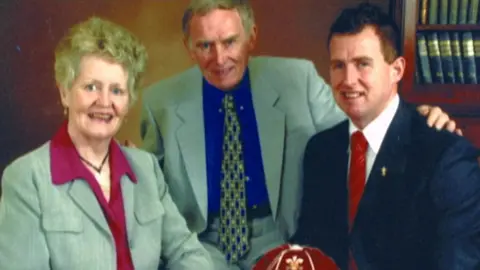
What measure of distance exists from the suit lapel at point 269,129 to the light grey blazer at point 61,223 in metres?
0.38

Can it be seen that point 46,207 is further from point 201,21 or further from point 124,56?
point 201,21

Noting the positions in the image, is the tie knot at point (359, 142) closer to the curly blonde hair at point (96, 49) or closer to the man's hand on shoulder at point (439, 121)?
the man's hand on shoulder at point (439, 121)

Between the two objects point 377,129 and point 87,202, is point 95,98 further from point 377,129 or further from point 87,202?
point 377,129

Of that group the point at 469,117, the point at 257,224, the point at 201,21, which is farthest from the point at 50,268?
the point at 469,117

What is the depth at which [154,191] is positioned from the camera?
5.24ft

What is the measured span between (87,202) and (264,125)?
611mm

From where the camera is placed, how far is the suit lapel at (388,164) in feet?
5.19

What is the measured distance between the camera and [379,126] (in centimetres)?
163

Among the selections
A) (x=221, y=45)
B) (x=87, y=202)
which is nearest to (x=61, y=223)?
(x=87, y=202)

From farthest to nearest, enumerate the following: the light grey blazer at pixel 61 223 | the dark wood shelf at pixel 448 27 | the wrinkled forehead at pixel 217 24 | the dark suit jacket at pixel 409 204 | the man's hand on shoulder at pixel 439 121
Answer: the dark wood shelf at pixel 448 27 → the wrinkled forehead at pixel 217 24 → the man's hand on shoulder at pixel 439 121 → the dark suit jacket at pixel 409 204 → the light grey blazer at pixel 61 223

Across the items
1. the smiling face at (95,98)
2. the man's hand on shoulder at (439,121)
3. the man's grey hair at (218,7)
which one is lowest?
the man's hand on shoulder at (439,121)

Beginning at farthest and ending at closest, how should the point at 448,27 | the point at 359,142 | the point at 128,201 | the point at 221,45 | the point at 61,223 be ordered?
1. the point at 448,27
2. the point at 221,45
3. the point at 359,142
4. the point at 128,201
5. the point at 61,223

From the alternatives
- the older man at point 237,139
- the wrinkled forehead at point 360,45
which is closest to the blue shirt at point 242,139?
the older man at point 237,139

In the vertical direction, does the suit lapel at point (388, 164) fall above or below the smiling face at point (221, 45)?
below
